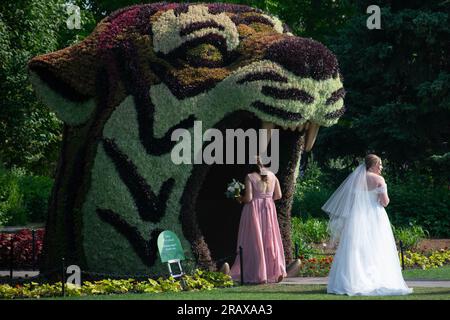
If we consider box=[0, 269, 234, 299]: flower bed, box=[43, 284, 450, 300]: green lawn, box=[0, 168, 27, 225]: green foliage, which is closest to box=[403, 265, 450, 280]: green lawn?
box=[43, 284, 450, 300]: green lawn

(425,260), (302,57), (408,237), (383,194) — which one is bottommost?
(425,260)

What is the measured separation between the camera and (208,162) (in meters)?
12.3

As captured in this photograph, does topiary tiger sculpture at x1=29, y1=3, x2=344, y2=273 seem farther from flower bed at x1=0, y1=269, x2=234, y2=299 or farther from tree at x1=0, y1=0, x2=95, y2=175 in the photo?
tree at x1=0, y1=0, x2=95, y2=175

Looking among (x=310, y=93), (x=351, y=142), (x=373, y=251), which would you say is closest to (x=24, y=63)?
(x=351, y=142)

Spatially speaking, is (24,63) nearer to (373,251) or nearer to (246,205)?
(246,205)

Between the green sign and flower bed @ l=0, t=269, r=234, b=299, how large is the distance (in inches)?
11.1

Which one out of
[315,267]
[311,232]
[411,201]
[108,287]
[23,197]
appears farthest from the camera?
[23,197]

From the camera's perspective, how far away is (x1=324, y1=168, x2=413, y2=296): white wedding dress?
35.2 ft

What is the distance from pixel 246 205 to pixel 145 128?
1771mm

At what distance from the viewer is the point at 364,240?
11.0m

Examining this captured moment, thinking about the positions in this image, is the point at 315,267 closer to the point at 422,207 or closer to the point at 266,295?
the point at 266,295

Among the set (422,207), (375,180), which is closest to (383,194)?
A: (375,180)

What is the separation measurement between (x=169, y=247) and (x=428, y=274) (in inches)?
166

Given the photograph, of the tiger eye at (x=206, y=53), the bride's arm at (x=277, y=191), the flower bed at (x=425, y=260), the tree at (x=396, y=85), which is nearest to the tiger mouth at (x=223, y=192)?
the bride's arm at (x=277, y=191)
